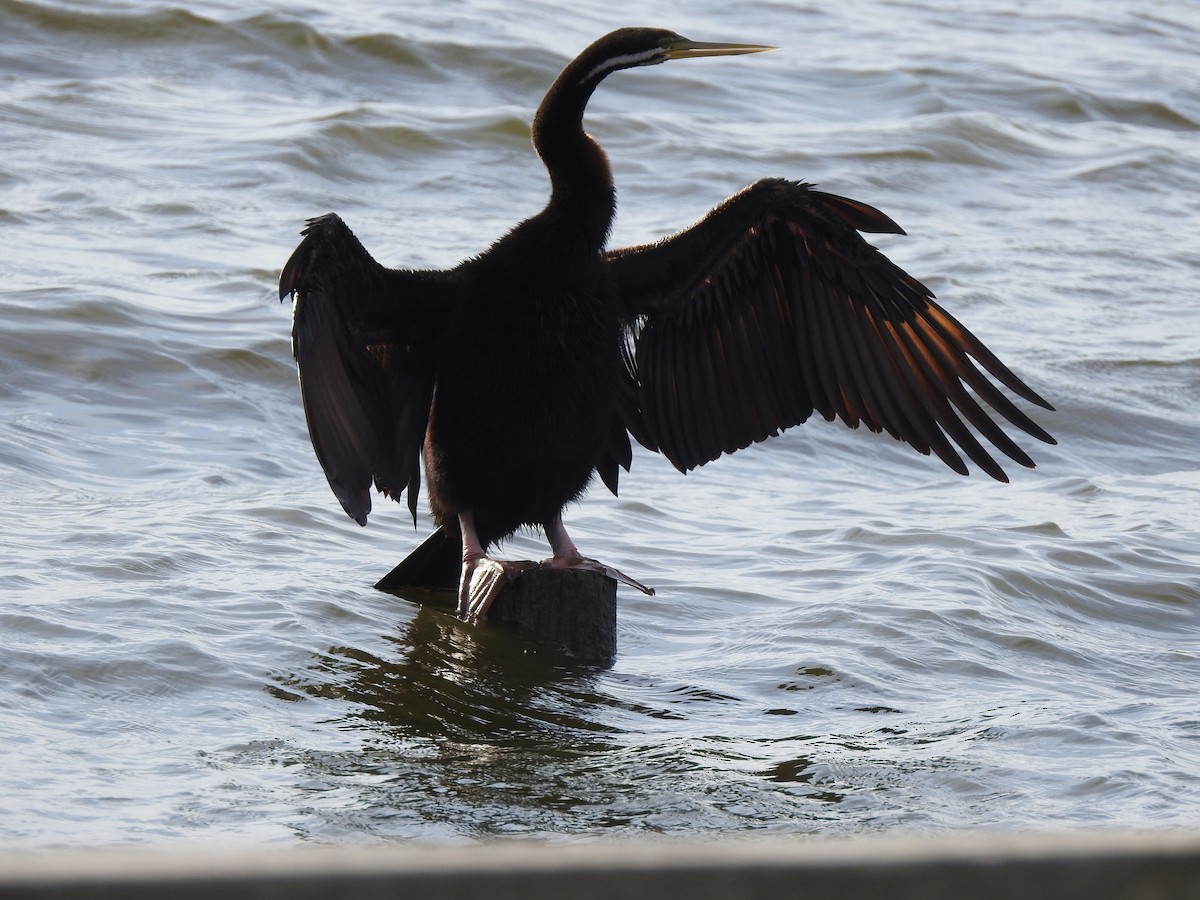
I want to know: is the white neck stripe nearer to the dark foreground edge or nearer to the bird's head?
the bird's head

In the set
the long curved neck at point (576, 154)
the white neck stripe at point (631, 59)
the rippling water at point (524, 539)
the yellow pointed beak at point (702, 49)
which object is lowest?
the rippling water at point (524, 539)

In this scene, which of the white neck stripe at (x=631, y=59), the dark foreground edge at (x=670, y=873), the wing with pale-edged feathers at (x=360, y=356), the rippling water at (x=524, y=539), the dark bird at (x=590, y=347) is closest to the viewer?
the dark foreground edge at (x=670, y=873)

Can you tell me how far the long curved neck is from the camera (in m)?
4.80

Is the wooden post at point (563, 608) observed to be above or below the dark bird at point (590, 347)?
below

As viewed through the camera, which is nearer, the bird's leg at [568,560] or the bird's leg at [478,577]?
the bird's leg at [478,577]

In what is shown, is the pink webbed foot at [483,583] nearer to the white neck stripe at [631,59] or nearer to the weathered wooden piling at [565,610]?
the weathered wooden piling at [565,610]

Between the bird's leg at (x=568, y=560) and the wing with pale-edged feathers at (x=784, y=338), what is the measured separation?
1.88ft

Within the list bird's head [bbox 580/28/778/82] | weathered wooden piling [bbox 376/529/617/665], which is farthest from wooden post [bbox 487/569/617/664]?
bird's head [bbox 580/28/778/82]

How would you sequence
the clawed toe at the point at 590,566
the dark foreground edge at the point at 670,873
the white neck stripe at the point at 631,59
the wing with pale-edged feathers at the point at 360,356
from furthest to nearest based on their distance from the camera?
the white neck stripe at the point at 631,59 → the clawed toe at the point at 590,566 → the wing with pale-edged feathers at the point at 360,356 → the dark foreground edge at the point at 670,873

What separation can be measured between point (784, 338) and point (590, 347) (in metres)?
0.79

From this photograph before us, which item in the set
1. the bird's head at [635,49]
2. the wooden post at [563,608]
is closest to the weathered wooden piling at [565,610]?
the wooden post at [563,608]

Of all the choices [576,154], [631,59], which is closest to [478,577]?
[576,154]

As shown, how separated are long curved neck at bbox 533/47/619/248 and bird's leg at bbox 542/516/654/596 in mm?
867

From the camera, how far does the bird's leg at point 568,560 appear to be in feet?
15.6
